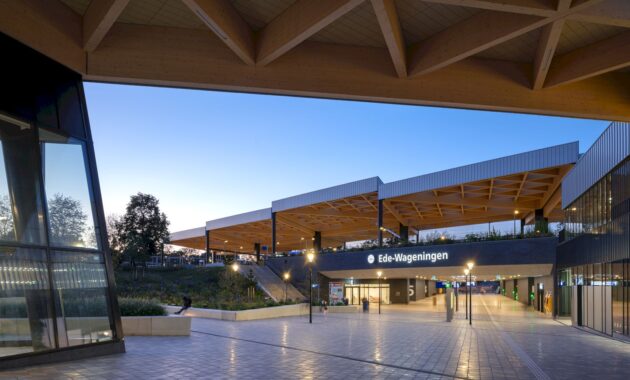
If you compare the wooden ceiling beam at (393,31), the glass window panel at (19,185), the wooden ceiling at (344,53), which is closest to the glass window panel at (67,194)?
the glass window panel at (19,185)

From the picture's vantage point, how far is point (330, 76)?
36.3ft

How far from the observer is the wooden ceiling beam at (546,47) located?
8.41m

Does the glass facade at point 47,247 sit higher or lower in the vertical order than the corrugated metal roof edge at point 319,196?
lower

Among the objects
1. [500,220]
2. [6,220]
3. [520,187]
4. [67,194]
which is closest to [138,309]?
[67,194]

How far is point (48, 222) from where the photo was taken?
38.3 feet

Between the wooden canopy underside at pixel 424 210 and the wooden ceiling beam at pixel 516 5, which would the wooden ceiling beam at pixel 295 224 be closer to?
the wooden canopy underside at pixel 424 210

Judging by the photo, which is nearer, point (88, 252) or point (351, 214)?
point (88, 252)

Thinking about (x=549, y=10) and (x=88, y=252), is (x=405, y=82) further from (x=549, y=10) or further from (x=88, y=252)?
(x=88, y=252)

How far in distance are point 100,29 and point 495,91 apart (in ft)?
26.7

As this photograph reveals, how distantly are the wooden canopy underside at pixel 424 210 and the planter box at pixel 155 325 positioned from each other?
2357cm

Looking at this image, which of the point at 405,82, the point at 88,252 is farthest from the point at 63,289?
the point at 405,82

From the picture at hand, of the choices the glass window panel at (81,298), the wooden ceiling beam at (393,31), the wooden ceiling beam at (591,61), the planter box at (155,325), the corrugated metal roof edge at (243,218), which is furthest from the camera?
the corrugated metal roof edge at (243,218)

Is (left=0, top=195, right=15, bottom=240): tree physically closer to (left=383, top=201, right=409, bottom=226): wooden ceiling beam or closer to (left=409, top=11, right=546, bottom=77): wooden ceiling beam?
(left=409, top=11, right=546, bottom=77): wooden ceiling beam

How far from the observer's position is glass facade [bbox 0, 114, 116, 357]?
1062 centimetres
